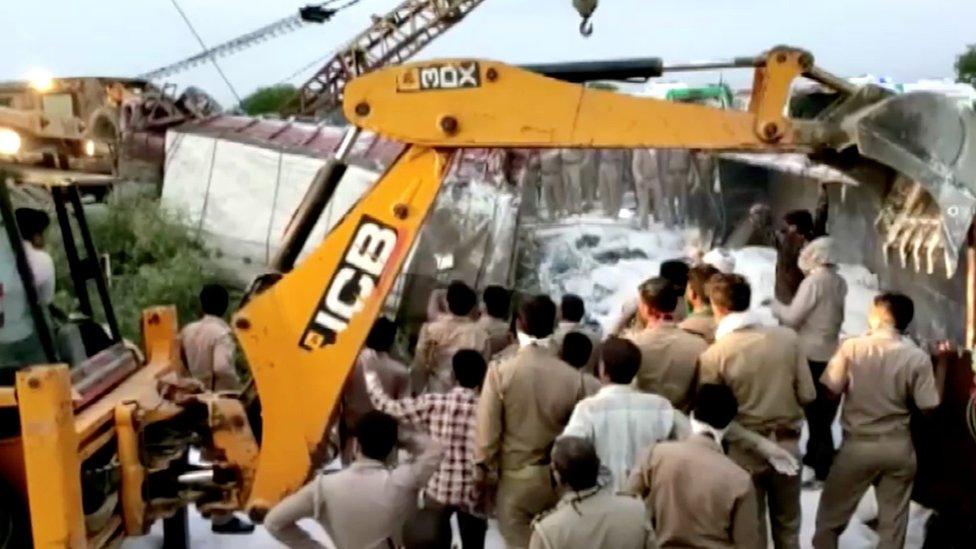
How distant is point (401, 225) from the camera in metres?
6.38

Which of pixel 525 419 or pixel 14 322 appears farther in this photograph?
pixel 525 419

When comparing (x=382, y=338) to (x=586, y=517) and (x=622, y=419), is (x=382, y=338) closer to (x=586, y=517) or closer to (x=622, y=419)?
(x=622, y=419)

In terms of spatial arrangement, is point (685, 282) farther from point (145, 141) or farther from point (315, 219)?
point (145, 141)

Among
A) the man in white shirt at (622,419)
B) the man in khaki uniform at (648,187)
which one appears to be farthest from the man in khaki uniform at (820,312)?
the man in khaki uniform at (648,187)

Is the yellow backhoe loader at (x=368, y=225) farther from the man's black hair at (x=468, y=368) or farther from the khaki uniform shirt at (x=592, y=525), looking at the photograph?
the khaki uniform shirt at (x=592, y=525)

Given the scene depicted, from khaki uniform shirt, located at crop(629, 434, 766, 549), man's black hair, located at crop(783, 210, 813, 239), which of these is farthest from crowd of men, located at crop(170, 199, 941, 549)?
→ man's black hair, located at crop(783, 210, 813, 239)

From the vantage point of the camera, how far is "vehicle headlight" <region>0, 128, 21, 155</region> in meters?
6.02

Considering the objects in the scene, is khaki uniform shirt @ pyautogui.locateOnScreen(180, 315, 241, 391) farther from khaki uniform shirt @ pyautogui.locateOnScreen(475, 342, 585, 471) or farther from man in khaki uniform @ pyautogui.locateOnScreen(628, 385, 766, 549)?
man in khaki uniform @ pyautogui.locateOnScreen(628, 385, 766, 549)

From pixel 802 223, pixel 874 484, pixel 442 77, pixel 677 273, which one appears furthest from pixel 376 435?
pixel 802 223

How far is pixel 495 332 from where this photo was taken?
8469 mm

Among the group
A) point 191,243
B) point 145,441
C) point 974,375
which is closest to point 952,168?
point 974,375

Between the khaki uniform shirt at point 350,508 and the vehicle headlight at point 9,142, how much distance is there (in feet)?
6.48

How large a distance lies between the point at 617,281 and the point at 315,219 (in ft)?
27.9

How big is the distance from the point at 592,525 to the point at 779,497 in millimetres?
2827
